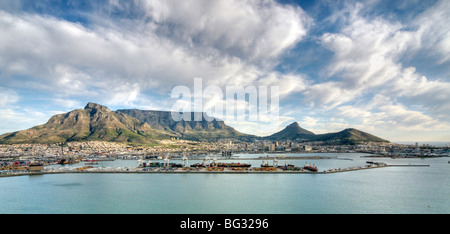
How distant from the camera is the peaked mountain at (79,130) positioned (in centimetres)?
13900

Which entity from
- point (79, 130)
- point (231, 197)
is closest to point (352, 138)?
point (231, 197)

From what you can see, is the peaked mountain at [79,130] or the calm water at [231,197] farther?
the peaked mountain at [79,130]

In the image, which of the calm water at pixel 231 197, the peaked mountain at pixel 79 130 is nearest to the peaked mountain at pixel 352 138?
the calm water at pixel 231 197

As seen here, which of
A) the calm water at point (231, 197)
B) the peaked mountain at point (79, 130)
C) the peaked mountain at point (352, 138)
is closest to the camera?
the calm water at point (231, 197)

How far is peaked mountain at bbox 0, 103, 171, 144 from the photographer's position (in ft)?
456

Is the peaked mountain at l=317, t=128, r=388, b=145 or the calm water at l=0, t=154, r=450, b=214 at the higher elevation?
the peaked mountain at l=317, t=128, r=388, b=145

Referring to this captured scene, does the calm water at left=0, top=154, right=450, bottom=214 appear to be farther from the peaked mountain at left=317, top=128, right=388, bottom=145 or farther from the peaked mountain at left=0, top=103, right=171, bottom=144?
the peaked mountain at left=317, top=128, right=388, bottom=145

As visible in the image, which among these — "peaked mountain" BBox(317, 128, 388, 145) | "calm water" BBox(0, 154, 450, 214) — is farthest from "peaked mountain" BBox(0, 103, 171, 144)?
"peaked mountain" BBox(317, 128, 388, 145)

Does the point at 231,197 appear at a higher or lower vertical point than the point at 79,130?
lower

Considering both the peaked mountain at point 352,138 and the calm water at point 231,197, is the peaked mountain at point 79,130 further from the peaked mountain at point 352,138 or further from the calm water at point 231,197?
the peaked mountain at point 352,138

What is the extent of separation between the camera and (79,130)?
159750 millimetres

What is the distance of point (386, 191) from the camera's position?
29594 mm

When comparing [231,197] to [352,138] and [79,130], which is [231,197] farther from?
[79,130]
